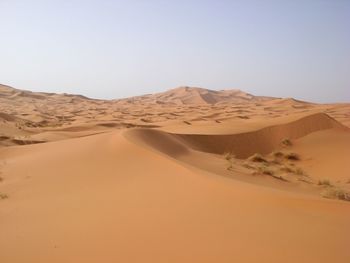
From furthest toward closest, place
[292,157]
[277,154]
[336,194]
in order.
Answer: [277,154] → [292,157] → [336,194]

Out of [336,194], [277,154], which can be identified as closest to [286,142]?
[277,154]

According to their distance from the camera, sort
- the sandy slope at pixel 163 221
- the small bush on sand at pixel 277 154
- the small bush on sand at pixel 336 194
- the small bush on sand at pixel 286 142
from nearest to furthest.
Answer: the sandy slope at pixel 163 221, the small bush on sand at pixel 336 194, the small bush on sand at pixel 277 154, the small bush on sand at pixel 286 142

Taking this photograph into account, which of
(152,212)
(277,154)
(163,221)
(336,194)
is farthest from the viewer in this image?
(277,154)

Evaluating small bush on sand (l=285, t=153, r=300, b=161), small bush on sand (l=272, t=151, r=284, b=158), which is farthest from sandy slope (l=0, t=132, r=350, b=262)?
small bush on sand (l=285, t=153, r=300, b=161)

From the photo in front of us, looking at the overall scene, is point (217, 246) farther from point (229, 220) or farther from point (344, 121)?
point (344, 121)

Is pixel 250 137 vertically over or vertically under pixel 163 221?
over

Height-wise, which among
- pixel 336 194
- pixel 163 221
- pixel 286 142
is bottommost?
pixel 163 221

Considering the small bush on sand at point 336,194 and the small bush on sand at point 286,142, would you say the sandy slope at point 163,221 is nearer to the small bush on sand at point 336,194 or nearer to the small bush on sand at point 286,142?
the small bush on sand at point 336,194

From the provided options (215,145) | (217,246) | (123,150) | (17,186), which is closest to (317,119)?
(215,145)

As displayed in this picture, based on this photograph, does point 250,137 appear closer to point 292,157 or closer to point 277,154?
point 277,154

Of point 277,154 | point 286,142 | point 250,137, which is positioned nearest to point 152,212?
point 277,154

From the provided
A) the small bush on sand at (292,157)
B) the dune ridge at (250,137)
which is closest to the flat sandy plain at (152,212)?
the dune ridge at (250,137)

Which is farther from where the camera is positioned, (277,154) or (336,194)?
(277,154)

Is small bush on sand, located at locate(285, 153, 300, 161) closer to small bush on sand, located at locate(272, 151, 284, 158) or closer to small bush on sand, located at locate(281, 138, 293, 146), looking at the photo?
small bush on sand, located at locate(272, 151, 284, 158)
